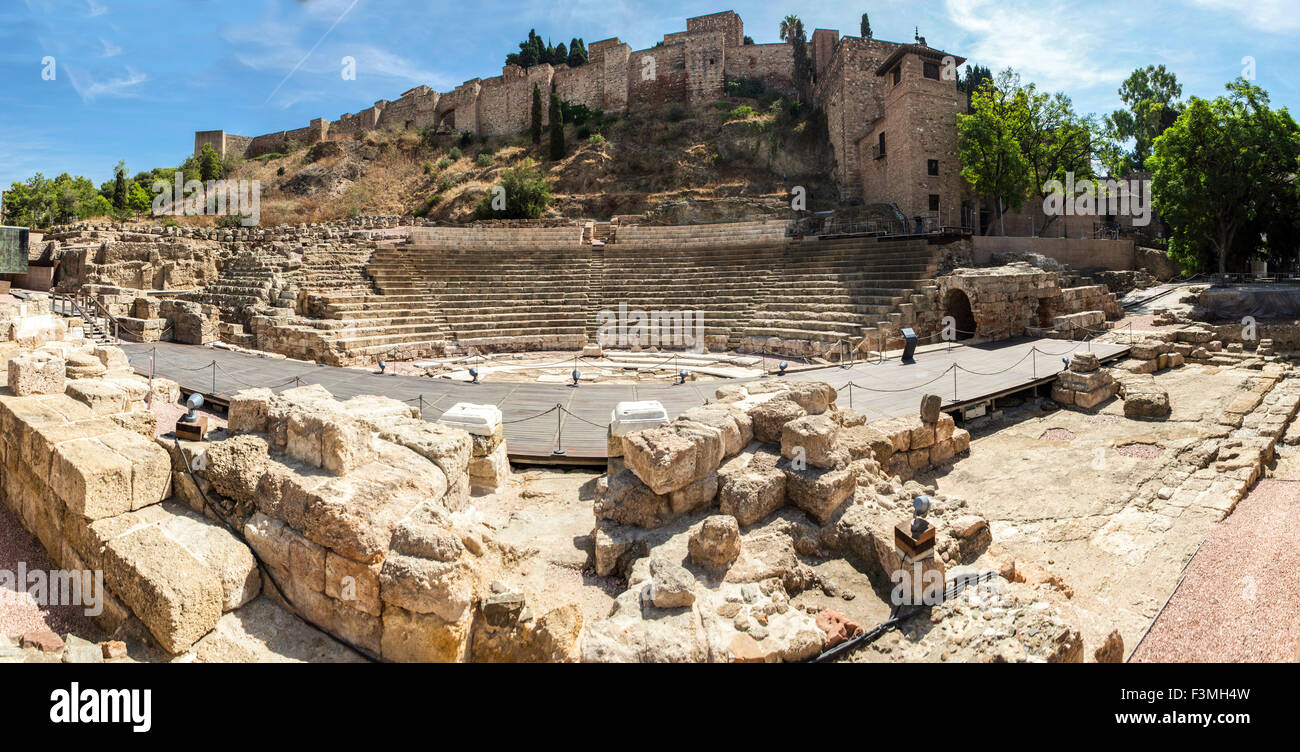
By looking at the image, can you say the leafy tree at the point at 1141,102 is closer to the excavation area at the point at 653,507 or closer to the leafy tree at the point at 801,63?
the leafy tree at the point at 801,63

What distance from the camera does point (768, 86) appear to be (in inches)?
1757

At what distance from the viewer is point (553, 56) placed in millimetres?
54000

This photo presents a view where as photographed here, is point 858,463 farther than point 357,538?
Yes

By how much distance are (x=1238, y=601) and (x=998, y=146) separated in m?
24.4

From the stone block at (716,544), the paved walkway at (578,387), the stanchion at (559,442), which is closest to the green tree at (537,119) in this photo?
the paved walkway at (578,387)

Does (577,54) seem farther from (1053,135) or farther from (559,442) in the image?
(559,442)

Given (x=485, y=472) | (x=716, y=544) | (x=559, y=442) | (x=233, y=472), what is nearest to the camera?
(x=233, y=472)

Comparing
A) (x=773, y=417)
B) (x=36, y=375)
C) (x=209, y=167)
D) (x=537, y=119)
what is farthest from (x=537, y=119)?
(x=773, y=417)

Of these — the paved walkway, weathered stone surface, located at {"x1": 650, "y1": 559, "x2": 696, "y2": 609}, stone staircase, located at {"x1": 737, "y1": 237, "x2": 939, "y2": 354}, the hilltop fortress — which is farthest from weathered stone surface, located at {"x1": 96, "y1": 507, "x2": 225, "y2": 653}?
the hilltop fortress

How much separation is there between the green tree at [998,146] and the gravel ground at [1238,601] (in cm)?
2189

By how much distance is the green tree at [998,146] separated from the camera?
25.6m
